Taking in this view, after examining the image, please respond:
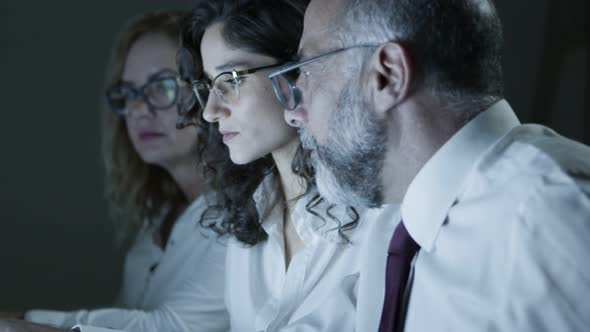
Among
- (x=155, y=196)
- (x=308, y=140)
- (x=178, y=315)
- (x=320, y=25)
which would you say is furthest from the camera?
(x=155, y=196)

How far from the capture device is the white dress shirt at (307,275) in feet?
4.03

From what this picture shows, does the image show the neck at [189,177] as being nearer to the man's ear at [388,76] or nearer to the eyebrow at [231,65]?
the eyebrow at [231,65]

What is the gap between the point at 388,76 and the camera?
0.98m

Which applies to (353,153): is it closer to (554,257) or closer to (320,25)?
(320,25)

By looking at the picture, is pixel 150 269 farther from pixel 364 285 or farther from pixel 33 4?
pixel 33 4

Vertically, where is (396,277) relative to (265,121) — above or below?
below

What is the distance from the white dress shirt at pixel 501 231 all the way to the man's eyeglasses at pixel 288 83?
273mm

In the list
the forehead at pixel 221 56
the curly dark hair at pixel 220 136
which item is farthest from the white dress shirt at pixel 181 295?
the forehead at pixel 221 56

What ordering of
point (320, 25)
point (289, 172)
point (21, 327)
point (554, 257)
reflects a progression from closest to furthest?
point (554, 257), point (320, 25), point (21, 327), point (289, 172)

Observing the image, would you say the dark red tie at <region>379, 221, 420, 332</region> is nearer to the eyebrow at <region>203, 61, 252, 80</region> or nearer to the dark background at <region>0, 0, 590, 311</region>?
the eyebrow at <region>203, 61, 252, 80</region>

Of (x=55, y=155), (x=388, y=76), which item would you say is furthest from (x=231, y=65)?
(x=55, y=155)

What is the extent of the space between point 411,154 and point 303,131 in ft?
0.94

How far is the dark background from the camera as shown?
8.73 ft

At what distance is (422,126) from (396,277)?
0.25 m
